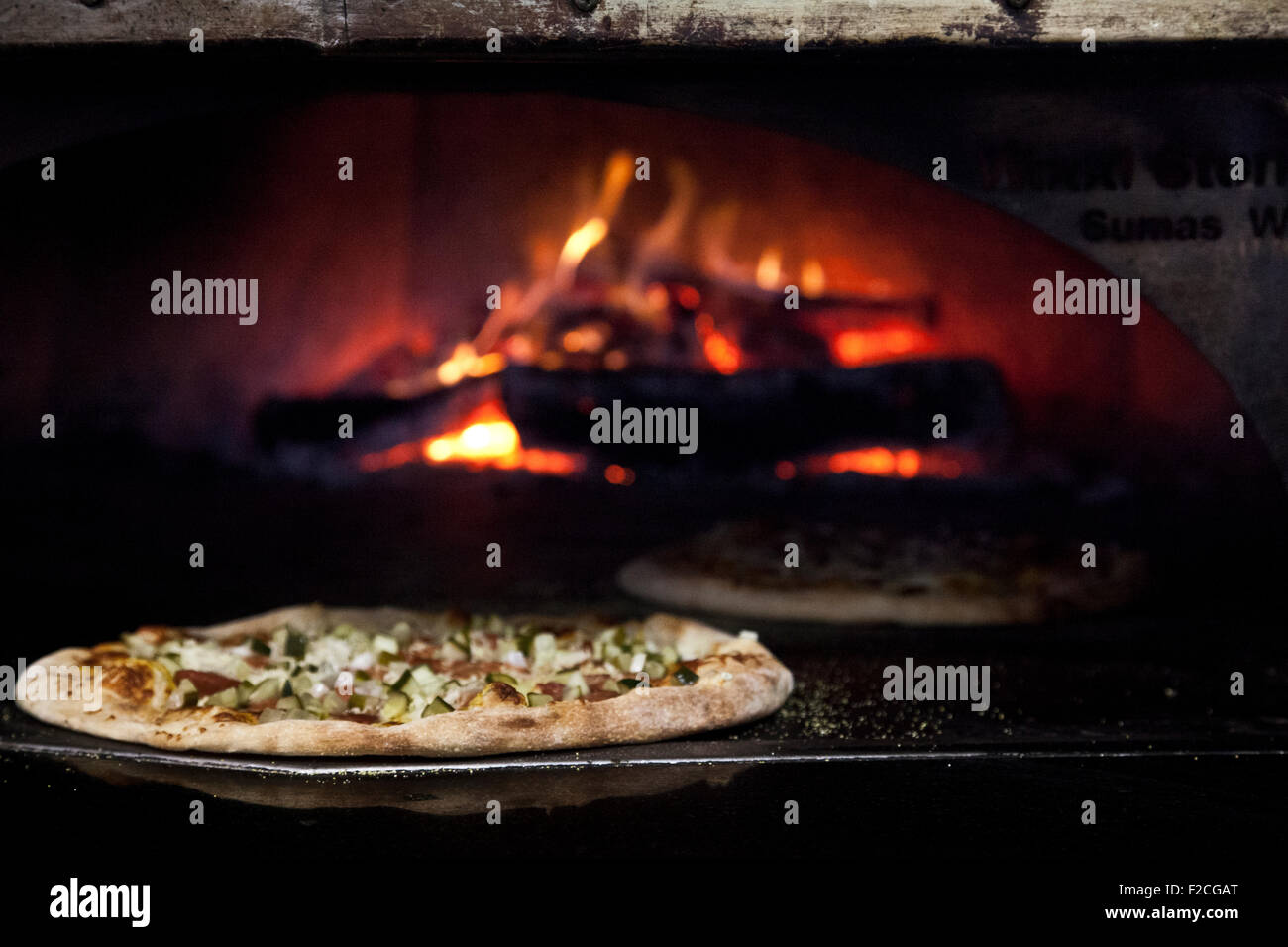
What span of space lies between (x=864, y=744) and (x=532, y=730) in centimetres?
68

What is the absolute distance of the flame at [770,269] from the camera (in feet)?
16.3

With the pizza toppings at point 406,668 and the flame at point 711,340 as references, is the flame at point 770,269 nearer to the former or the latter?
the flame at point 711,340

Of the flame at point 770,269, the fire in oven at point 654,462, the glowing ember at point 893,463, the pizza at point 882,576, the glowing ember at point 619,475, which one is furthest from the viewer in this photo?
the glowing ember at point 619,475

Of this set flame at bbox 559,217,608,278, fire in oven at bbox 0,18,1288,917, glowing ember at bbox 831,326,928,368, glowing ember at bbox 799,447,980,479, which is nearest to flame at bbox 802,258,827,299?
fire in oven at bbox 0,18,1288,917

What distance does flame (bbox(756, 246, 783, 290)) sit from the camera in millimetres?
4980

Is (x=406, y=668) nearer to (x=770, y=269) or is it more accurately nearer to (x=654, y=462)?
(x=654, y=462)

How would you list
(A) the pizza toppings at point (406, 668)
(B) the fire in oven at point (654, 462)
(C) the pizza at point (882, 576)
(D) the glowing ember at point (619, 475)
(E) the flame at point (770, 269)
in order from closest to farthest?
1. (B) the fire in oven at point (654, 462)
2. (A) the pizza toppings at point (406, 668)
3. (C) the pizza at point (882, 576)
4. (E) the flame at point (770, 269)
5. (D) the glowing ember at point (619, 475)

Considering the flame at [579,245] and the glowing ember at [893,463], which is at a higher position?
the flame at [579,245]

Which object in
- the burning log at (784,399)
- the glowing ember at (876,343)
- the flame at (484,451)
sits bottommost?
the flame at (484,451)

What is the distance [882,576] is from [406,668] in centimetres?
170

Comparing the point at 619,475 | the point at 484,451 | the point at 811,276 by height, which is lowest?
the point at 619,475

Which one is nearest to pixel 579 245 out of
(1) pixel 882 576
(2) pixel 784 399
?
(2) pixel 784 399

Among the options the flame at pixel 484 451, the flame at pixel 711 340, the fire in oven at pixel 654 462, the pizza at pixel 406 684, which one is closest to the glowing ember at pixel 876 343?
the fire in oven at pixel 654 462

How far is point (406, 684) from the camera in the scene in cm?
245
